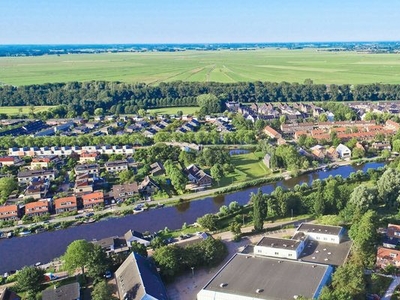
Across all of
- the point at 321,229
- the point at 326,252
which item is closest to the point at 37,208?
the point at 321,229

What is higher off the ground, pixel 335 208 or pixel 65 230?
pixel 335 208

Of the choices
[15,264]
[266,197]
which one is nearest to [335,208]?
[266,197]

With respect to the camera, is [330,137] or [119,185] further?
[330,137]

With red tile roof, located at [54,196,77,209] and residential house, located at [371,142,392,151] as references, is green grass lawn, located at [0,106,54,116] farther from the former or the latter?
residential house, located at [371,142,392,151]

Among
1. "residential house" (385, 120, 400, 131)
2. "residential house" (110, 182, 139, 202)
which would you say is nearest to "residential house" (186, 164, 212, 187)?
"residential house" (110, 182, 139, 202)

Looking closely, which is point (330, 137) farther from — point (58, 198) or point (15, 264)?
point (15, 264)

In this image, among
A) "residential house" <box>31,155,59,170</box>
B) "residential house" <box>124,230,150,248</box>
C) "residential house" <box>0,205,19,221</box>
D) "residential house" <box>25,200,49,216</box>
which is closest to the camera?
"residential house" <box>124,230,150,248</box>

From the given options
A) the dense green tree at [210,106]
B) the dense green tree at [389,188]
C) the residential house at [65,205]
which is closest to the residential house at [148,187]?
the residential house at [65,205]

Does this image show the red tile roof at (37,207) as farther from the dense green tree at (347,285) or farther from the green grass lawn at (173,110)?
the green grass lawn at (173,110)
